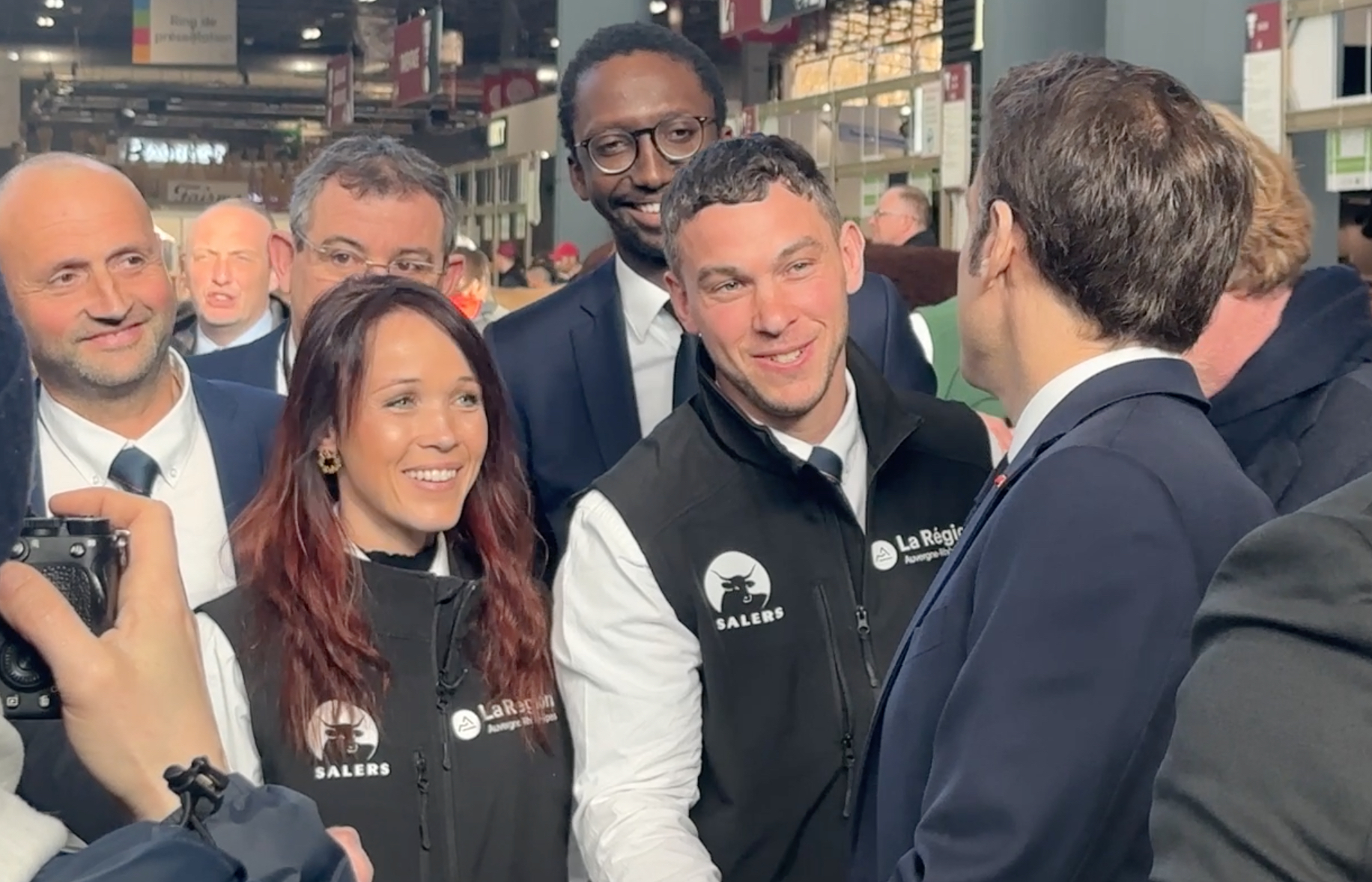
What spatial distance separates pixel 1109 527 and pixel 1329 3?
4.21 metres

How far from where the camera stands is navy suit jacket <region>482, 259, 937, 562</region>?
9.34ft

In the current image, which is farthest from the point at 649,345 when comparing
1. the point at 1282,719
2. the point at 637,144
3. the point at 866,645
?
the point at 1282,719

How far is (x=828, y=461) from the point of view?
2.32 meters

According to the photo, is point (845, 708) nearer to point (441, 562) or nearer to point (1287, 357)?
point (441, 562)

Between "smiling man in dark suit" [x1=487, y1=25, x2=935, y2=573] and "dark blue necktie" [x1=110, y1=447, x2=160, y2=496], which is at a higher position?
"smiling man in dark suit" [x1=487, y1=25, x2=935, y2=573]

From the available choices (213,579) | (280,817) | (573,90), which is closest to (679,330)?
(573,90)

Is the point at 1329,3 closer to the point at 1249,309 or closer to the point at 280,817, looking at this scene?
the point at 1249,309

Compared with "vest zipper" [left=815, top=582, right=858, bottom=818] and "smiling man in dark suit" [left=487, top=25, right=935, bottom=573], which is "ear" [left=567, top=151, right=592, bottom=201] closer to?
"smiling man in dark suit" [left=487, top=25, right=935, bottom=573]

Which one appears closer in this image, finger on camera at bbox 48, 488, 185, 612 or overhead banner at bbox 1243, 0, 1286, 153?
finger on camera at bbox 48, 488, 185, 612

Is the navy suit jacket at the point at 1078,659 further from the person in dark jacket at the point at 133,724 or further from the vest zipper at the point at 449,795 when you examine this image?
the vest zipper at the point at 449,795

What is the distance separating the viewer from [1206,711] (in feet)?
3.05

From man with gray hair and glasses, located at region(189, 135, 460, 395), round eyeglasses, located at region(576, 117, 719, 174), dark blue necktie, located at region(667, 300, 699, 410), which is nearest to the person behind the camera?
dark blue necktie, located at region(667, 300, 699, 410)

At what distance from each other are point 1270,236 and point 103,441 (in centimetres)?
182

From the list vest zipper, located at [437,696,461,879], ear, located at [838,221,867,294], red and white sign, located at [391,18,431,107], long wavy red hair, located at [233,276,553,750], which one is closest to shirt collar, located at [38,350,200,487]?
long wavy red hair, located at [233,276,553,750]
